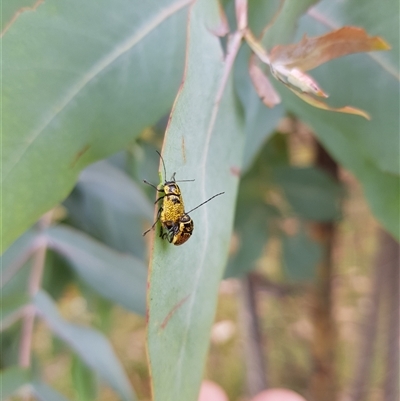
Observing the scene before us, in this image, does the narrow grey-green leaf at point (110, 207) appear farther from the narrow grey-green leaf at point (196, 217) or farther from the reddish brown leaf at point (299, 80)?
the reddish brown leaf at point (299, 80)

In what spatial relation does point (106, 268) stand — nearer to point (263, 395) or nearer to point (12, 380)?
point (12, 380)

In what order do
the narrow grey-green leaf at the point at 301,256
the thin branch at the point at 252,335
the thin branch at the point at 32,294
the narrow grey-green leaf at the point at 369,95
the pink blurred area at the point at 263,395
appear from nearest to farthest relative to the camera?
the narrow grey-green leaf at the point at 369,95 < the thin branch at the point at 32,294 < the pink blurred area at the point at 263,395 < the narrow grey-green leaf at the point at 301,256 < the thin branch at the point at 252,335

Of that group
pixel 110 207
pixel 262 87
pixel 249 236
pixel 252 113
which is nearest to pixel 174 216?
pixel 262 87

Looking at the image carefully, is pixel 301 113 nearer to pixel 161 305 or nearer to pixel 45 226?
pixel 161 305

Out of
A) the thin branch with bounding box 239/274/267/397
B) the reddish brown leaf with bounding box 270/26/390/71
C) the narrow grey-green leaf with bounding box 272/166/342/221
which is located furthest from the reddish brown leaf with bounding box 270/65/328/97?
the thin branch with bounding box 239/274/267/397

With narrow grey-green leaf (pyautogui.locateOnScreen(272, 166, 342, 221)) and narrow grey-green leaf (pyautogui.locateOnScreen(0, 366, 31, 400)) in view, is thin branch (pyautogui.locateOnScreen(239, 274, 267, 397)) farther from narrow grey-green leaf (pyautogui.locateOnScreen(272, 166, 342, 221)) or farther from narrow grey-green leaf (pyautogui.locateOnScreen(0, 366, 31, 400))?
narrow grey-green leaf (pyautogui.locateOnScreen(0, 366, 31, 400))

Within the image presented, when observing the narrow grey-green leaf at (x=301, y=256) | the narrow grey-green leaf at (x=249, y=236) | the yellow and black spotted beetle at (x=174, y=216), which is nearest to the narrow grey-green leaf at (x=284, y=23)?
the yellow and black spotted beetle at (x=174, y=216)
